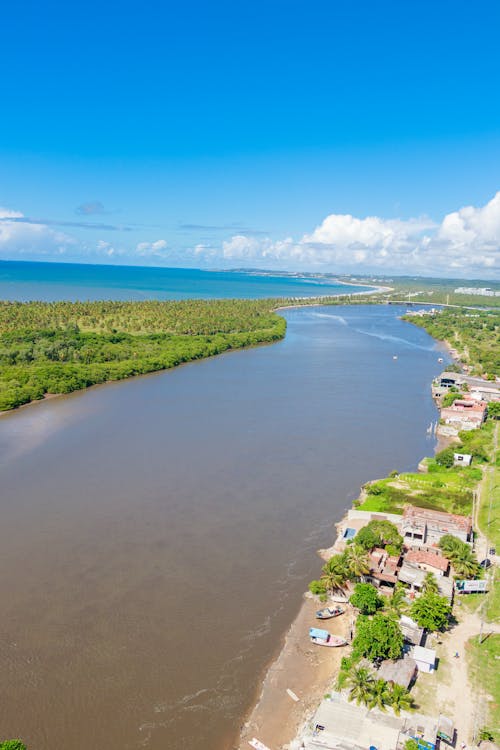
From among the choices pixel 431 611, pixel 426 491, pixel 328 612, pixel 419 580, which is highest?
pixel 426 491

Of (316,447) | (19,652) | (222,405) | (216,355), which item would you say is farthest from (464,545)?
(216,355)

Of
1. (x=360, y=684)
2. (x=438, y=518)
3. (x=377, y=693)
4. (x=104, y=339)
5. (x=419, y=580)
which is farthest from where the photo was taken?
(x=104, y=339)

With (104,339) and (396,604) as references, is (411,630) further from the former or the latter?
(104,339)

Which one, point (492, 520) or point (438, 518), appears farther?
point (492, 520)

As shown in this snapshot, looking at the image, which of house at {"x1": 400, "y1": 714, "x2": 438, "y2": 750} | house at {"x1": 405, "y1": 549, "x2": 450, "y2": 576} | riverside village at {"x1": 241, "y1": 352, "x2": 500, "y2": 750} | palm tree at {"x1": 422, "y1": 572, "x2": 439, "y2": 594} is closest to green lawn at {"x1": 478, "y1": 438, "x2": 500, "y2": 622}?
riverside village at {"x1": 241, "y1": 352, "x2": 500, "y2": 750}

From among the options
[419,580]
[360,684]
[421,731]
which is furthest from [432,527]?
[421,731]

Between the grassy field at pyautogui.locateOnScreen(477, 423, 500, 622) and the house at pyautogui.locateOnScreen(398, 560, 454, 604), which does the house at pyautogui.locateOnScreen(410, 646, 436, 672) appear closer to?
the house at pyautogui.locateOnScreen(398, 560, 454, 604)

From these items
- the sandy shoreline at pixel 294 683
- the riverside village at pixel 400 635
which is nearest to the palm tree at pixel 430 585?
the riverside village at pixel 400 635
